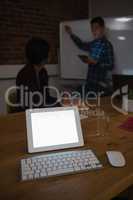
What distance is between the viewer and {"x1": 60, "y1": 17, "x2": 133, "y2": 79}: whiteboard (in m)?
3.90

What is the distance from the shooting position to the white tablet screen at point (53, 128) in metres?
1.23

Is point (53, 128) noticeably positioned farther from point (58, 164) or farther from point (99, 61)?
point (99, 61)

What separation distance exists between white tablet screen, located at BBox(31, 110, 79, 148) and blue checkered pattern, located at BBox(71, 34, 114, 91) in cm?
272

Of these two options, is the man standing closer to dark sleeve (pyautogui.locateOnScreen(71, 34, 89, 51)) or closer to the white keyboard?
dark sleeve (pyautogui.locateOnScreen(71, 34, 89, 51))

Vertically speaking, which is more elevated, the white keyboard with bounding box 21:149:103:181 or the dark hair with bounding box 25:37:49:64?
the dark hair with bounding box 25:37:49:64

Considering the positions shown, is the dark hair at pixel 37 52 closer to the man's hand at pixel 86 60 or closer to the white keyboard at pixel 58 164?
the man's hand at pixel 86 60

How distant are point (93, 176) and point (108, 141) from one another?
43cm

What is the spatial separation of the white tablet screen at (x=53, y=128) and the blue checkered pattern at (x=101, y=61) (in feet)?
8.91

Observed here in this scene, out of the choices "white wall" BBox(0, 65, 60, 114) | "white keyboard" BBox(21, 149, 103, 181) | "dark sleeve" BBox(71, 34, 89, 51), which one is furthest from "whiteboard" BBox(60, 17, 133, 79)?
"white keyboard" BBox(21, 149, 103, 181)

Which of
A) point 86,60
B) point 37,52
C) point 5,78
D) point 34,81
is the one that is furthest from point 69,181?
point 86,60

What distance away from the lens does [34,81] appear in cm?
254

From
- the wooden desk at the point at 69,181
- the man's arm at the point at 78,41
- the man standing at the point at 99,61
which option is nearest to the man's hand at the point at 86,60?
the man standing at the point at 99,61

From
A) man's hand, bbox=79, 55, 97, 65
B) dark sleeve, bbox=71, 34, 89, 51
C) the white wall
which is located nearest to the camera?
the white wall

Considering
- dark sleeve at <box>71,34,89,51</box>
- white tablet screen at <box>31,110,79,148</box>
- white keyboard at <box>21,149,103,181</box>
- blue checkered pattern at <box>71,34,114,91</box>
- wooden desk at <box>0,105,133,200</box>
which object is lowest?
wooden desk at <box>0,105,133,200</box>
